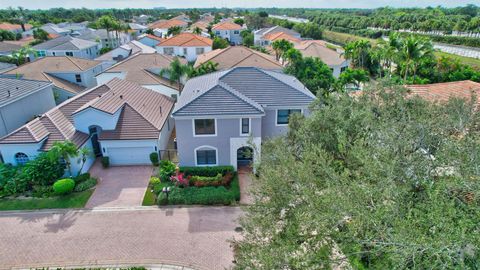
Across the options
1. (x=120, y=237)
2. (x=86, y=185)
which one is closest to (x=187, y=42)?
(x=86, y=185)

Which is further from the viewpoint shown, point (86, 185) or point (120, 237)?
point (86, 185)

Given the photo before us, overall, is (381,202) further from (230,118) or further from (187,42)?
(187,42)

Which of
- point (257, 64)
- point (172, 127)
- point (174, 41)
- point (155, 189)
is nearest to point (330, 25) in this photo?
point (174, 41)

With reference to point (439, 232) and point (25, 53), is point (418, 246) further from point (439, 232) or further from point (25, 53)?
point (25, 53)

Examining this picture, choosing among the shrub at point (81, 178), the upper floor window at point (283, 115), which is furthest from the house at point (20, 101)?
the upper floor window at point (283, 115)

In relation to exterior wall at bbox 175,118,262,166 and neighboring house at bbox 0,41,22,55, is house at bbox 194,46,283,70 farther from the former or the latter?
neighboring house at bbox 0,41,22,55

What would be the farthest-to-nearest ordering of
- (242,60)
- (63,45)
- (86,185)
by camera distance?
(63,45), (242,60), (86,185)
